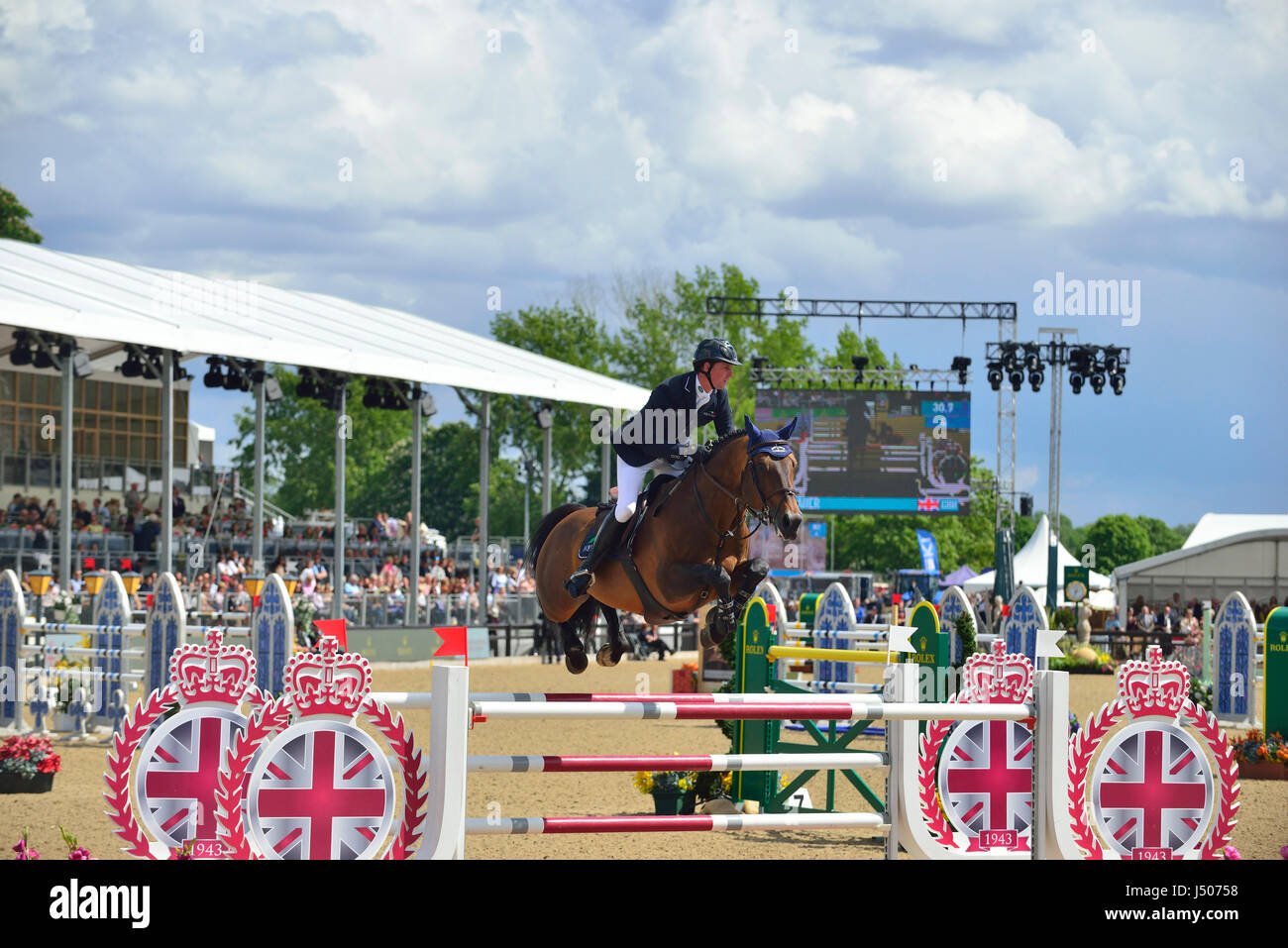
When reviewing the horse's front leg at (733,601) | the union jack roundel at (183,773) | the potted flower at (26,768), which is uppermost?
the horse's front leg at (733,601)

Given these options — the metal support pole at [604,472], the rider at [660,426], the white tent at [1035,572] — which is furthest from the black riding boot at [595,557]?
the white tent at [1035,572]

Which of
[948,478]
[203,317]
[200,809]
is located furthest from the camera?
[948,478]

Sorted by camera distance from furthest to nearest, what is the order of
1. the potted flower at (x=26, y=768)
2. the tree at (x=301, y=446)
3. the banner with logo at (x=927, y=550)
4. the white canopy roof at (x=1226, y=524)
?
the tree at (x=301, y=446) < the white canopy roof at (x=1226, y=524) < the banner with logo at (x=927, y=550) < the potted flower at (x=26, y=768)

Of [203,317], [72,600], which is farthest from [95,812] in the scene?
[203,317]

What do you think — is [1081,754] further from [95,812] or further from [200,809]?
[95,812]

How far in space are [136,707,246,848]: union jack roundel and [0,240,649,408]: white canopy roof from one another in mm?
13226

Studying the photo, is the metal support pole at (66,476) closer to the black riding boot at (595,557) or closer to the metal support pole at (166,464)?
the metal support pole at (166,464)

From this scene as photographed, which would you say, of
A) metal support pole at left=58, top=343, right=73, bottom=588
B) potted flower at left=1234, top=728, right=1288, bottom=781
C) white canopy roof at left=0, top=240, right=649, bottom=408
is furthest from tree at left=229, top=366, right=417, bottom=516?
potted flower at left=1234, top=728, right=1288, bottom=781

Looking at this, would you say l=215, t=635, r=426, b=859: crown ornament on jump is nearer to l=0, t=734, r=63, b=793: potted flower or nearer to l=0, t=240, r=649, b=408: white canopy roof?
l=0, t=734, r=63, b=793: potted flower

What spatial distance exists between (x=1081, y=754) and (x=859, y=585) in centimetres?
3723

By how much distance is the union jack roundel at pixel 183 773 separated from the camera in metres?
4.86

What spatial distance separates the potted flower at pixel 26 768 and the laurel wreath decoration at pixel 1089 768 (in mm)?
7311

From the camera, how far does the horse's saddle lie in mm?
6250
